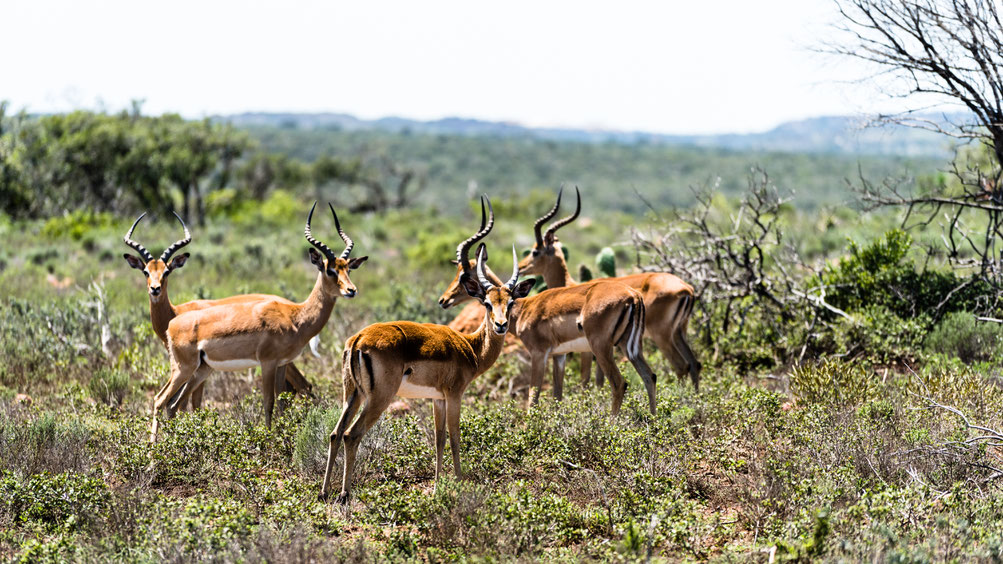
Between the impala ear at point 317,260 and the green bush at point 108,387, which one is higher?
the impala ear at point 317,260

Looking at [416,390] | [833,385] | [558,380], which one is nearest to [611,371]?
[558,380]

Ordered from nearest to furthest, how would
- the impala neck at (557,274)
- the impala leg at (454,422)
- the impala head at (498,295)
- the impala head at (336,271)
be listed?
the impala leg at (454,422) → the impala head at (498,295) → the impala head at (336,271) → the impala neck at (557,274)

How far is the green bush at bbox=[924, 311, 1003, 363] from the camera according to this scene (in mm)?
9742

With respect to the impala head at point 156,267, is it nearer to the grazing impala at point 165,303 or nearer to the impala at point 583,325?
the grazing impala at point 165,303

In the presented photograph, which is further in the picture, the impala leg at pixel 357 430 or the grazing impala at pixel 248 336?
the grazing impala at pixel 248 336

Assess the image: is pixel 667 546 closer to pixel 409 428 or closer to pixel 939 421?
pixel 409 428

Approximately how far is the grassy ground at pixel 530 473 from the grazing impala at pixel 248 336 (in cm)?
51

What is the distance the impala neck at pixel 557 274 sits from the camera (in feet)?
35.9

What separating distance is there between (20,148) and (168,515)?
23291 mm

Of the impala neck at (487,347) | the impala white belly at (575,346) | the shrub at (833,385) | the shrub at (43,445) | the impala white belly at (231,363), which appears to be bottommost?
the shrub at (43,445)

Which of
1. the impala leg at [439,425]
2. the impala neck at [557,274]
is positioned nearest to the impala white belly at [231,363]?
the impala leg at [439,425]

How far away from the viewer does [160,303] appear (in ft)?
29.9

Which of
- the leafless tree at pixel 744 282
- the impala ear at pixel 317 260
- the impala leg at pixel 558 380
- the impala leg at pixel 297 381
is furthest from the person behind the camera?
the leafless tree at pixel 744 282

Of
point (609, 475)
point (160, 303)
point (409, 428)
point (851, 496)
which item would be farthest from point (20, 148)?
point (851, 496)
